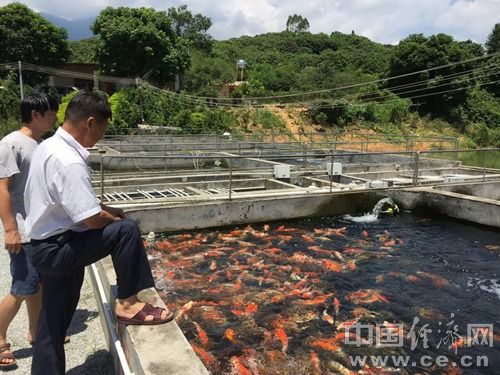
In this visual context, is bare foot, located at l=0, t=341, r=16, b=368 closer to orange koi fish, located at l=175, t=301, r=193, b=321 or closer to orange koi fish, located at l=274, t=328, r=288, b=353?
orange koi fish, located at l=175, t=301, r=193, b=321

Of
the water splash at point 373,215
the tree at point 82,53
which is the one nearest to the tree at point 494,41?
the tree at point 82,53

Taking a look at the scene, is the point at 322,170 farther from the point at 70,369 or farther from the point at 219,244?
the point at 70,369

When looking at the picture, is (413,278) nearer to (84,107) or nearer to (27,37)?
(84,107)

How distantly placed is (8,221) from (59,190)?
122cm

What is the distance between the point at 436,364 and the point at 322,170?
11.1m

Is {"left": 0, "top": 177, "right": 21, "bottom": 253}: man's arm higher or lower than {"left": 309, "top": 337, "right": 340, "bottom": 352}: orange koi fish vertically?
higher

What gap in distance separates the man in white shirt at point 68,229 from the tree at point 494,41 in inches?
2757

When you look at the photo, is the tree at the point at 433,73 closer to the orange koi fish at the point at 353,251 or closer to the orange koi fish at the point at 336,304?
the orange koi fish at the point at 353,251

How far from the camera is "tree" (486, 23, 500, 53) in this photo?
2404 inches

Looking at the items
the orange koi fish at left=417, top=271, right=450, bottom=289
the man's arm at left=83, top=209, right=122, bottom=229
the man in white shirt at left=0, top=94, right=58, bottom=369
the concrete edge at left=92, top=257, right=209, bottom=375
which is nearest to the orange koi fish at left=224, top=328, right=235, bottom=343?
the concrete edge at left=92, top=257, right=209, bottom=375

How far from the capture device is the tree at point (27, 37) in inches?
1602

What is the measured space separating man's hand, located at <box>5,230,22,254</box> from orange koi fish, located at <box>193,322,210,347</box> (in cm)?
282

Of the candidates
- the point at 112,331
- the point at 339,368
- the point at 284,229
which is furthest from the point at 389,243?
the point at 112,331

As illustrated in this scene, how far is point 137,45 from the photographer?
40.2 meters
